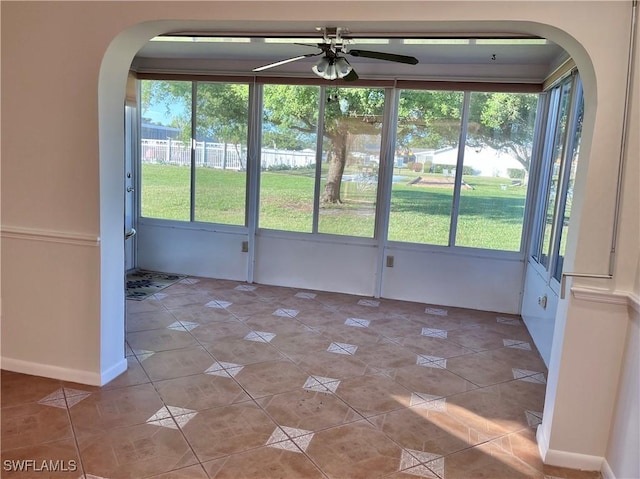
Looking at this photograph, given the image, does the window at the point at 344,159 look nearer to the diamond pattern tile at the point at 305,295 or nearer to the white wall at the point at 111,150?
the diamond pattern tile at the point at 305,295

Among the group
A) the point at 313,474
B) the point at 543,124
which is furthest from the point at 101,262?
the point at 543,124

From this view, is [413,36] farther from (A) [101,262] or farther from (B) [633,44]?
(A) [101,262]

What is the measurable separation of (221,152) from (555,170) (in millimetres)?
3426

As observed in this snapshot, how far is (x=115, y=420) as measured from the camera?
2523mm

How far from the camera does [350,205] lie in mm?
5090

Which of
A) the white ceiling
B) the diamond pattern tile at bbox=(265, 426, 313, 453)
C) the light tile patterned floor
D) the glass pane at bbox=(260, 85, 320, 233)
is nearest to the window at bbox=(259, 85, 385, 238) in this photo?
the glass pane at bbox=(260, 85, 320, 233)

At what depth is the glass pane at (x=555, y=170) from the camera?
3787 mm

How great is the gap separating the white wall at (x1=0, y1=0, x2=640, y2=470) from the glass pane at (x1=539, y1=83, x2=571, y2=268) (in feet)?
5.69

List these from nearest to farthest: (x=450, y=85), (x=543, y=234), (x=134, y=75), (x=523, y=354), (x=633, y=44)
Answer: (x=633, y=44) → (x=523, y=354) → (x=543, y=234) → (x=450, y=85) → (x=134, y=75)

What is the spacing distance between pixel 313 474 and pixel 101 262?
171 cm

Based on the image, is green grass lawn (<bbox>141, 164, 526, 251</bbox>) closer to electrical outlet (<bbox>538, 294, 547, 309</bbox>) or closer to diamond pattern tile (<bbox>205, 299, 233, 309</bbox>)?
electrical outlet (<bbox>538, 294, 547, 309</bbox>)

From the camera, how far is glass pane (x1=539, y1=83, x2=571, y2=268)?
3.79 metres

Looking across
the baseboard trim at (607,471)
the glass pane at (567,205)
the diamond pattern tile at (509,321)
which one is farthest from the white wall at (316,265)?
the baseboard trim at (607,471)

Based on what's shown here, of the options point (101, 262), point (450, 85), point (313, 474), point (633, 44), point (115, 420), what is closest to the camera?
point (633, 44)
